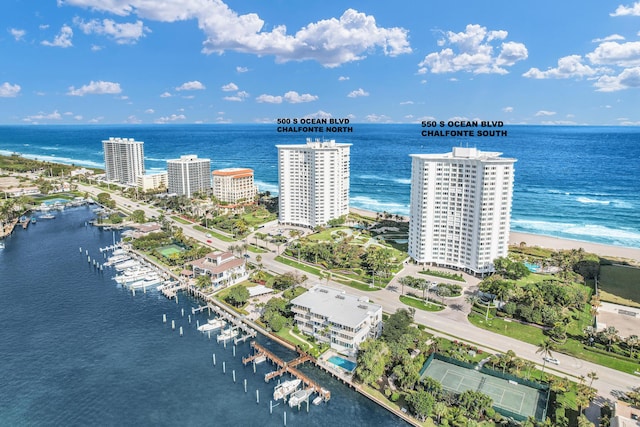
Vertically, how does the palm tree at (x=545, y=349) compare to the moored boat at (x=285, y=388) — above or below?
above

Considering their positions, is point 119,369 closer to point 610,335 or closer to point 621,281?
point 610,335

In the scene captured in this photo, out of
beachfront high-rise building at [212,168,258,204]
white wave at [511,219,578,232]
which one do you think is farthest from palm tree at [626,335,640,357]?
beachfront high-rise building at [212,168,258,204]

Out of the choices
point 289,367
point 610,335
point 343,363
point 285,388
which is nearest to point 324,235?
point 343,363

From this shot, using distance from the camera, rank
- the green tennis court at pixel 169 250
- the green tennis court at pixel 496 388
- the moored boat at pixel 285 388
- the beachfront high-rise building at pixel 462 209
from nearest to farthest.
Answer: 1. the green tennis court at pixel 496 388
2. the moored boat at pixel 285 388
3. the beachfront high-rise building at pixel 462 209
4. the green tennis court at pixel 169 250

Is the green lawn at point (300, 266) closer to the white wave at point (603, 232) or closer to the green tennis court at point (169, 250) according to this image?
the green tennis court at point (169, 250)

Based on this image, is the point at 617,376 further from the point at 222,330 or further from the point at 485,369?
the point at 222,330

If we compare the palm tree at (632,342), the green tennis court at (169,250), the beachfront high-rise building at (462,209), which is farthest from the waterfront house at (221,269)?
the palm tree at (632,342)

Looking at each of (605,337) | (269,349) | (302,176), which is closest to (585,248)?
(605,337)
